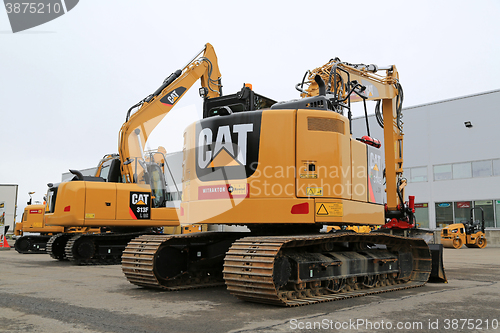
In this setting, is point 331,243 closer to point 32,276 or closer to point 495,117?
point 32,276

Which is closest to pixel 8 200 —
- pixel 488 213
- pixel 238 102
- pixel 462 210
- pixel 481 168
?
pixel 462 210

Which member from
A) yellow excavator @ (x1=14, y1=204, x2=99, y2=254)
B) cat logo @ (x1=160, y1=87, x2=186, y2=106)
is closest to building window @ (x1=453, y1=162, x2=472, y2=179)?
cat logo @ (x1=160, y1=87, x2=186, y2=106)

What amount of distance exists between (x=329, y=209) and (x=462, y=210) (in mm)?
27186

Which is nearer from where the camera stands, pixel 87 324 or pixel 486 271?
pixel 87 324

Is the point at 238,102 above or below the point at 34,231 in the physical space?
above

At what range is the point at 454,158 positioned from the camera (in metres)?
30.9

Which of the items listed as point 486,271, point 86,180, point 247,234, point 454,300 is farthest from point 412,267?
point 86,180

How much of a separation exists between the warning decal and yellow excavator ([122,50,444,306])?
15mm

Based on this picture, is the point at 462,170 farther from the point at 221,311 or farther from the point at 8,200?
the point at 8,200

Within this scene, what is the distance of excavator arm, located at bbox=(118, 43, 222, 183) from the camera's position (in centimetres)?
1463

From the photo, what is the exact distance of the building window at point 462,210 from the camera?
99.2ft

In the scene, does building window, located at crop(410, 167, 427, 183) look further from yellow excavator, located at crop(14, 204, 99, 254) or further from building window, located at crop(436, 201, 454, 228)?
yellow excavator, located at crop(14, 204, 99, 254)

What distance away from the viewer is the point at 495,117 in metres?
29.2

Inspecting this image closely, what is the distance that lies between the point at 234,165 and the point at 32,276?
597cm
